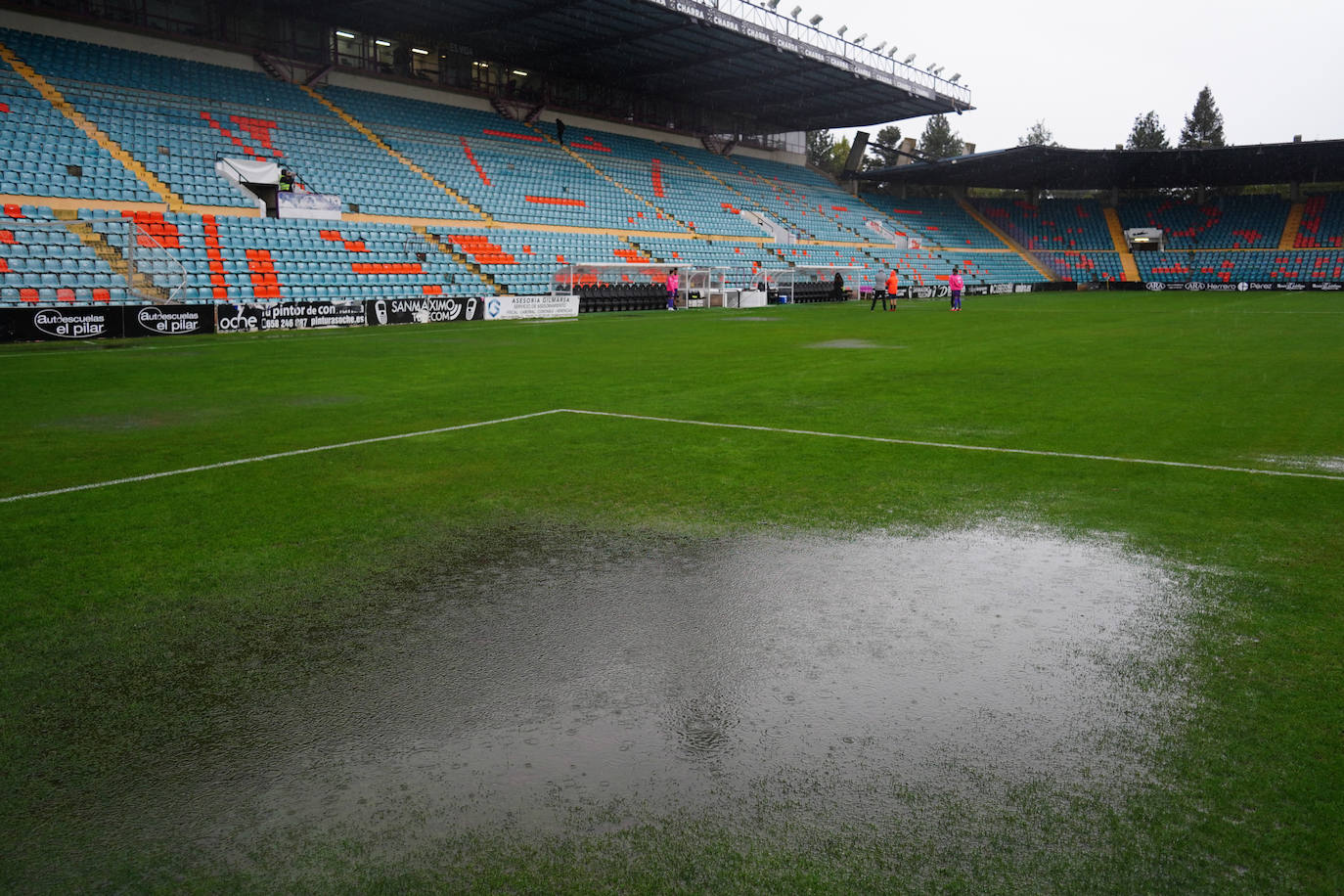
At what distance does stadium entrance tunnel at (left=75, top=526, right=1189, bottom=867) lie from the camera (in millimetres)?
2859

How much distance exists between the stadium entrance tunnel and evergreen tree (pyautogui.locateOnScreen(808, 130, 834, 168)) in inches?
4555

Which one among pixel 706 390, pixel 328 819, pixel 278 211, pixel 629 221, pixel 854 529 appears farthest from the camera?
pixel 629 221

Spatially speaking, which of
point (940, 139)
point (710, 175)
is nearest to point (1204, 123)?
point (940, 139)

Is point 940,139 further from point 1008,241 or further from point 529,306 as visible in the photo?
point 529,306

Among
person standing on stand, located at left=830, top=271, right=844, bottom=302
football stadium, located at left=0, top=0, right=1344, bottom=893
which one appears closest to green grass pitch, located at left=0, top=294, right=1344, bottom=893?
football stadium, located at left=0, top=0, right=1344, bottom=893

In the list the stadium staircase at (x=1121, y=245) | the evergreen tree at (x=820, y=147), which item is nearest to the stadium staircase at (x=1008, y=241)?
the stadium staircase at (x=1121, y=245)

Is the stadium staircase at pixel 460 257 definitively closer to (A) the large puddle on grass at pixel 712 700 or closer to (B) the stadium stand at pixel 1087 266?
(A) the large puddle on grass at pixel 712 700

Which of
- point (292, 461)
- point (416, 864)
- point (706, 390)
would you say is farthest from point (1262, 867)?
point (706, 390)

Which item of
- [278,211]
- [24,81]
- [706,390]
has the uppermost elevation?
[24,81]

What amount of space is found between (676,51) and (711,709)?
47375mm

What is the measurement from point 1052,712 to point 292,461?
22.0 feet

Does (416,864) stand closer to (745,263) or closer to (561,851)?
(561,851)

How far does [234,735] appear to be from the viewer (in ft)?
11.0

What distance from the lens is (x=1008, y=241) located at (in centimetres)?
7225
